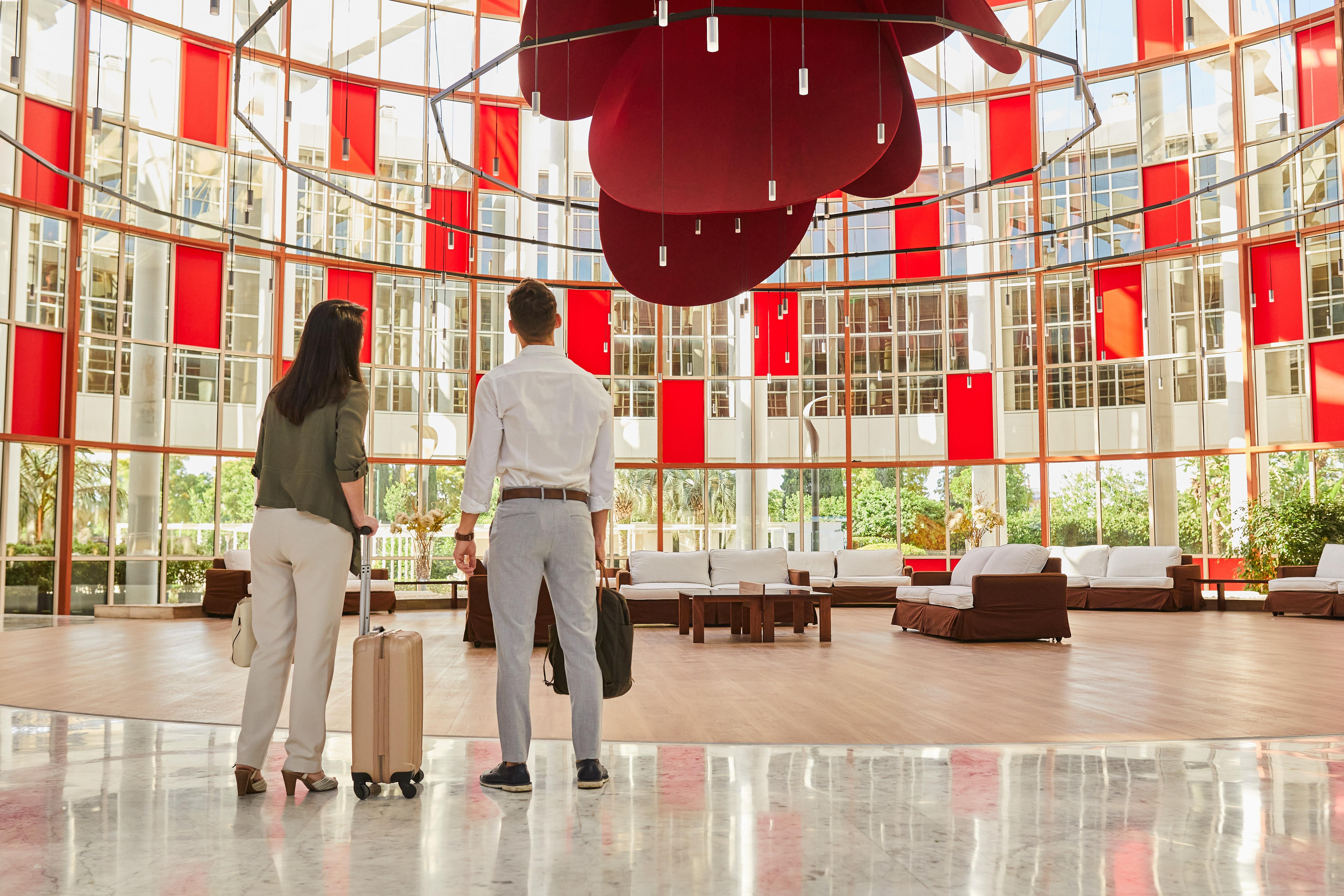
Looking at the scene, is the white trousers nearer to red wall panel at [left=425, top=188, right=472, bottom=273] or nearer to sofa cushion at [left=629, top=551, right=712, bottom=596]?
sofa cushion at [left=629, top=551, right=712, bottom=596]

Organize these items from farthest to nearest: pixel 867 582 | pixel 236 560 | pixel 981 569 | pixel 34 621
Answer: pixel 867 582, pixel 236 560, pixel 34 621, pixel 981 569

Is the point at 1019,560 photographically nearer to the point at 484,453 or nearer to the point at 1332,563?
the point at 1332,563

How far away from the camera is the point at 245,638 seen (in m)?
3.11

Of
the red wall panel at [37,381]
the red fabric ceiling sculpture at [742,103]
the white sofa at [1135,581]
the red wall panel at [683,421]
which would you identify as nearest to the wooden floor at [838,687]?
the red fabric ceiling sculpture at [742,103]

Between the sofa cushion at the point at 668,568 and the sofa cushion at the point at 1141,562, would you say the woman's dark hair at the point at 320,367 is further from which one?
the sofa cushion at the point at 1141,562

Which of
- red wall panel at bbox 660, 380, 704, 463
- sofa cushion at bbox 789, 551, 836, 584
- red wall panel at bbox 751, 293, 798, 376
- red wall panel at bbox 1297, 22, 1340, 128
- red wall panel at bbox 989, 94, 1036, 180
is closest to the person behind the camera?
red wall panel at bbox 1297, 22, 1340, 128

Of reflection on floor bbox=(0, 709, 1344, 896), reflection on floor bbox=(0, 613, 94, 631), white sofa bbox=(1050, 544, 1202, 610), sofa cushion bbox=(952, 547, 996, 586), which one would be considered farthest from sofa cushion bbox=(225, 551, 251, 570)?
white sofa bbox=(1050, 544, 1202, 610)

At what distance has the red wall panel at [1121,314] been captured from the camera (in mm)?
16609

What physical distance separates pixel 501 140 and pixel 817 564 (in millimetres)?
8273

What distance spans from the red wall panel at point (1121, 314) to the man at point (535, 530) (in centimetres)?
1508

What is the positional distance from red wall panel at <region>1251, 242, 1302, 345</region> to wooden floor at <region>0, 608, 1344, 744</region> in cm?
712

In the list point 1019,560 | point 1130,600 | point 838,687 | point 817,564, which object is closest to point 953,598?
point 1019,560

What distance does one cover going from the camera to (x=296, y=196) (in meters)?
15.9

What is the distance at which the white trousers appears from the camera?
3.00m
